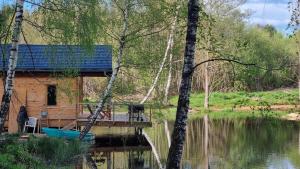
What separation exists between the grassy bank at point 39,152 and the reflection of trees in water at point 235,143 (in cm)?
341

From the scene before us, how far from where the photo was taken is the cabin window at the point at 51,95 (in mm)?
21516

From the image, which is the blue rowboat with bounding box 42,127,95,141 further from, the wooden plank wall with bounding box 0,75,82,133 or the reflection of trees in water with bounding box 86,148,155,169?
the wooden plank wall with bounding box 0,75,82,133

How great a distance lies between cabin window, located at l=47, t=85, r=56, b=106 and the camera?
21.5 m

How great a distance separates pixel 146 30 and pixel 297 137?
1241cm

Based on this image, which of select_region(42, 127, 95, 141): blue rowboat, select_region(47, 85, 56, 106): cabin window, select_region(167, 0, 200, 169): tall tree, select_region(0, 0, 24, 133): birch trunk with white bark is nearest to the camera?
select_region(167, 0, 200, 169): tall tree

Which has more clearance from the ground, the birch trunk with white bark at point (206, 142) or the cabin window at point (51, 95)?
the cabin window at point (51, 95)

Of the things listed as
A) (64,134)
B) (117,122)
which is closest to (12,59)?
(64,134)

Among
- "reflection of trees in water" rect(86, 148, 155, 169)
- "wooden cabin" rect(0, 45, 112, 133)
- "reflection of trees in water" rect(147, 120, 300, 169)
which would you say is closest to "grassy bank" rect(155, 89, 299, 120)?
"reflection of trees in water" rect(147, 120, 300, 169)

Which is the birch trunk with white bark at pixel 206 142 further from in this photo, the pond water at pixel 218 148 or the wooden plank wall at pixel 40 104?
the wooden plank wall at pixel 40 104

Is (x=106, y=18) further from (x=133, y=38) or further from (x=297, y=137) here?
(x=297, y=137)

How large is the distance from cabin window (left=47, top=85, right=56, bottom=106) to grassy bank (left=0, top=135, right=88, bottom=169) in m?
4.29

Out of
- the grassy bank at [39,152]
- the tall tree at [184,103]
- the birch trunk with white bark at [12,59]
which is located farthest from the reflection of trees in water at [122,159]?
the tall tree at [184,103]

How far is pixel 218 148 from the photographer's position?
2150 cm

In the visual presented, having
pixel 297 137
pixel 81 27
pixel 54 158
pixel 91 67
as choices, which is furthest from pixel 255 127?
pixel 81 27
